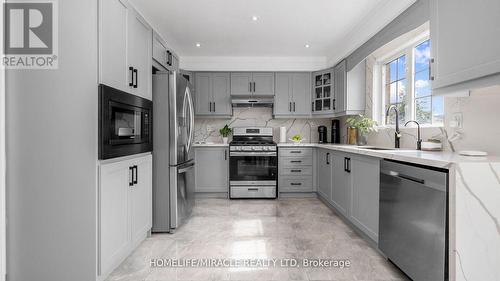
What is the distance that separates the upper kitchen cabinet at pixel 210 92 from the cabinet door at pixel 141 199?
6.79 feet

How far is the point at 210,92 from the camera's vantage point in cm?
457

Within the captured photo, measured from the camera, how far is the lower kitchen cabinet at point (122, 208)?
180 centimetres

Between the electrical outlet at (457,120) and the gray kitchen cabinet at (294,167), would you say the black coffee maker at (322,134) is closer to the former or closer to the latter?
the gray kitchen cabinet at (294,167)

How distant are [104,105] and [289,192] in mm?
3327

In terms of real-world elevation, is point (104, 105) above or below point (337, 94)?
below

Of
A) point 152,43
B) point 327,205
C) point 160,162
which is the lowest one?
point 327,205

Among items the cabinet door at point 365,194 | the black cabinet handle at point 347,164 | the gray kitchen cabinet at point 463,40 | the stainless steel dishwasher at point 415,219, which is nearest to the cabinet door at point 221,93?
the black cabinet handle at point 347,164

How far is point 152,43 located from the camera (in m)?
2.70

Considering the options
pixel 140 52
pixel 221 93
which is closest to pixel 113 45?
pixel 140 52

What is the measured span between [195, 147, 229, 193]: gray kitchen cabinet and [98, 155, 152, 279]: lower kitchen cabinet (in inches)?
67.1

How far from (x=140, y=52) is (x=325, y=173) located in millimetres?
2974

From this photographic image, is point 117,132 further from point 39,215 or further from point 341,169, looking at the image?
point 341,169

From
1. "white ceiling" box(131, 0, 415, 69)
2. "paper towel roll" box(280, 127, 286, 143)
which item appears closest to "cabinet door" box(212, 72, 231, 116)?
"white ceiling" box(131, 0, 415, 69)

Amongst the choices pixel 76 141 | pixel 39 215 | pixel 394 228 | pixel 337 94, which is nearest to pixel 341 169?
pixel 394 228
